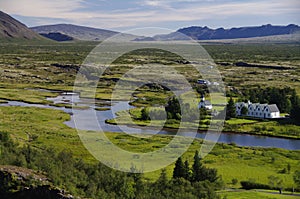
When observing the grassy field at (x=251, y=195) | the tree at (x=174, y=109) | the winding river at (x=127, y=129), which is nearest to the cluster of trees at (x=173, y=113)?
the tree at (x=174, y=109)

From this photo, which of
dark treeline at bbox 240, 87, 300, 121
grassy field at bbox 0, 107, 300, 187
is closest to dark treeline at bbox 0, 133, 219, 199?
grassy field at bbox 0, 107, 300, 187

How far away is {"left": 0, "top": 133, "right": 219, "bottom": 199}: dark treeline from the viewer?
1917cm

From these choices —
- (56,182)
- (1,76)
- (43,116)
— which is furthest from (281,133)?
(1,76)

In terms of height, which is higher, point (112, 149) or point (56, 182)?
point (56, 182)

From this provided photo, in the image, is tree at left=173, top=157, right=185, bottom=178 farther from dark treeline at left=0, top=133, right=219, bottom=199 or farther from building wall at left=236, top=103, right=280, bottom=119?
building wall at left=236, top=103, right=280, bottom=119

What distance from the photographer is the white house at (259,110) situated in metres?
59.0

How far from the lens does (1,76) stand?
10544cm

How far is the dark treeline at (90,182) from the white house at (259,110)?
36.6 meters

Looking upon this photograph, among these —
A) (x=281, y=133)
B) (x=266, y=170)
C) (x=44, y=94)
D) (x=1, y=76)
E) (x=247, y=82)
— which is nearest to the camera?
(x=266, y=170)

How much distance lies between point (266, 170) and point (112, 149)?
14.7 m

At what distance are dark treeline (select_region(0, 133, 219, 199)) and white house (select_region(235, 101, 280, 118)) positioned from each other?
36.6 metres

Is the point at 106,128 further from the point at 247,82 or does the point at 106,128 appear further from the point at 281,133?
the point at 247,82

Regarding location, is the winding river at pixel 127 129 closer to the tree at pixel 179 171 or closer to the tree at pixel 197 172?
the tree at pixel 197 172

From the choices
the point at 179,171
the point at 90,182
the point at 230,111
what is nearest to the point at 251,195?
the point at 179,171
